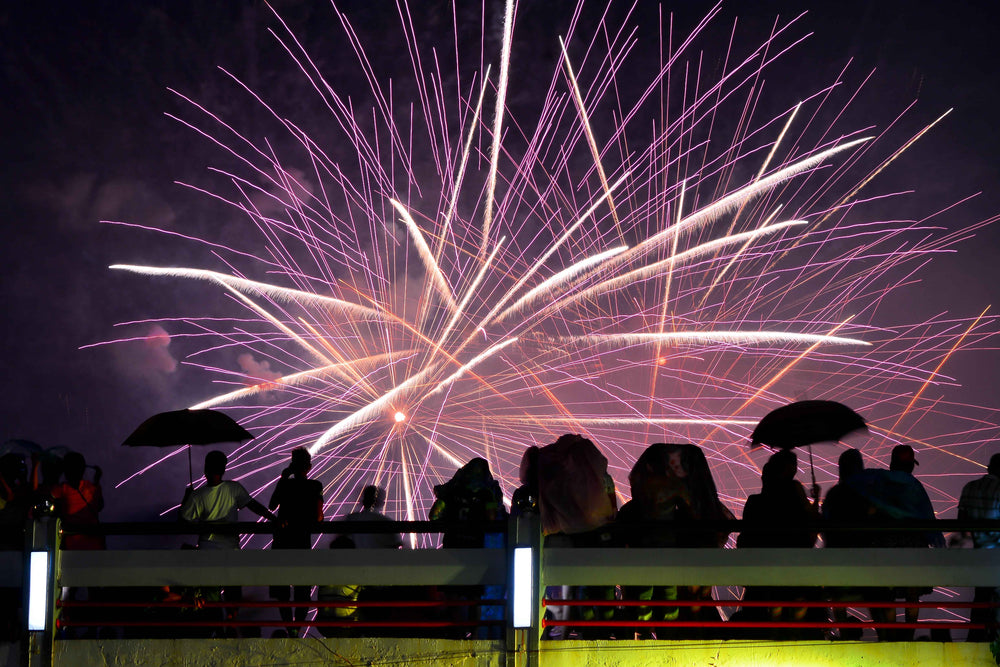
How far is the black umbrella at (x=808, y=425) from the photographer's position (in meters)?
8.60

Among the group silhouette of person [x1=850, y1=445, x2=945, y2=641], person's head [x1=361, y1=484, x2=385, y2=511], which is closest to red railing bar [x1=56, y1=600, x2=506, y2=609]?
person's head [x1=361, y1=484, x2=385, y2=511]

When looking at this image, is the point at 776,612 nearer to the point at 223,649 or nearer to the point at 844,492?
the point at 844,492

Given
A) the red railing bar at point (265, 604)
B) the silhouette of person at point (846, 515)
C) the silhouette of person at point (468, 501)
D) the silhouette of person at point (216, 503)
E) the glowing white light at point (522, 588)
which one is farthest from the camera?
the silhouette of person at point (216, 503)

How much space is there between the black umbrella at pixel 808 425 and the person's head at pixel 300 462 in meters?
4.36

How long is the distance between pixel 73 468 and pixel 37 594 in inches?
70.4

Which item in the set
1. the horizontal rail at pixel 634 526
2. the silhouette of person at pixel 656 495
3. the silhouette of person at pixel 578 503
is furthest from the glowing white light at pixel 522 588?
the silhouette of person at pixel 656 495

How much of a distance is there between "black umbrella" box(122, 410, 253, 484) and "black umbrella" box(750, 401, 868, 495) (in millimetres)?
5313

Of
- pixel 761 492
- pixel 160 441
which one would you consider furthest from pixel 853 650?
pixel 160 441

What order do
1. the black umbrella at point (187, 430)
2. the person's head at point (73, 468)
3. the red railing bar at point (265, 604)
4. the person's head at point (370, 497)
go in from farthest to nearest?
the black umbrella at point (187, 430)
the person's head at point (370, 497)
the person's head at point (73, 468)
the red railing bar at point (265, 604)

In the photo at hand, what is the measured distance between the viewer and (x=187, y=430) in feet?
30.1

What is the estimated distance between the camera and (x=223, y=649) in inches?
235

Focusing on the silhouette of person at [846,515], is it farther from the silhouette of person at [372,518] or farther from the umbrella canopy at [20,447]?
the umbrella canopy at [20,447]

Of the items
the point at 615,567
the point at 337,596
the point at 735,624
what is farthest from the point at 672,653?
the point at 337,596

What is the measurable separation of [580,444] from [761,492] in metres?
1.46
